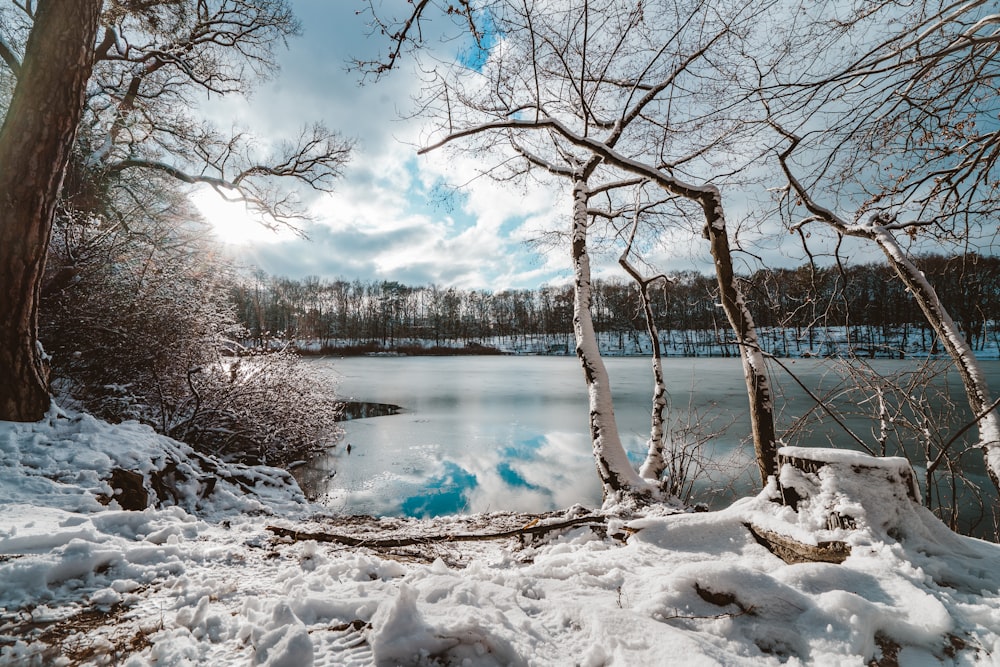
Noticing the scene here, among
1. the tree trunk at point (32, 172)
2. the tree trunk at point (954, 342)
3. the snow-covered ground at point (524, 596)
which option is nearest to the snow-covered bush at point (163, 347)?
the tree trunk at point (32, 172)

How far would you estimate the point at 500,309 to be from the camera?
265ft

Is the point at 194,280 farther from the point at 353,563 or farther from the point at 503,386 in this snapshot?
the point at 503,386

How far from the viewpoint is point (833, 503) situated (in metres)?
2.23

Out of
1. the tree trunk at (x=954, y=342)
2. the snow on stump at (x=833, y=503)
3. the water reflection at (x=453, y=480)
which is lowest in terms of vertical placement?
the water reflection at (x=453, y=480)

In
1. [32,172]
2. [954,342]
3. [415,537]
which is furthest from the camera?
[954,342]

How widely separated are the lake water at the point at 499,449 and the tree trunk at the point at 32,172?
16.5 feet

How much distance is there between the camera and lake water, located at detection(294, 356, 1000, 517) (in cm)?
807

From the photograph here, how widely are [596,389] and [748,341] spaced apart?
175cm

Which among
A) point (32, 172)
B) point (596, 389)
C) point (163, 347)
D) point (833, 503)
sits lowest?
point (833, 503)

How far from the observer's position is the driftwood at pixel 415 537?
270cm

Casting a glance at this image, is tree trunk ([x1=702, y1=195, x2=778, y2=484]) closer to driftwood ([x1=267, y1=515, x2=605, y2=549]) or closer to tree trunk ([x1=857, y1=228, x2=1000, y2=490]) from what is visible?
tree trunk ([x1=857, y1=228, x2=1000, y2=490])

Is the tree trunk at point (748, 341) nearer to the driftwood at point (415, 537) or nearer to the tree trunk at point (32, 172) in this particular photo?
the driftwood at point (415, 537)

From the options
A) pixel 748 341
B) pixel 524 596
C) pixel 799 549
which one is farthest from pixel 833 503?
pixel 748 341

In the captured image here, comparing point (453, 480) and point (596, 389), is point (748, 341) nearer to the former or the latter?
point (596, 389)
